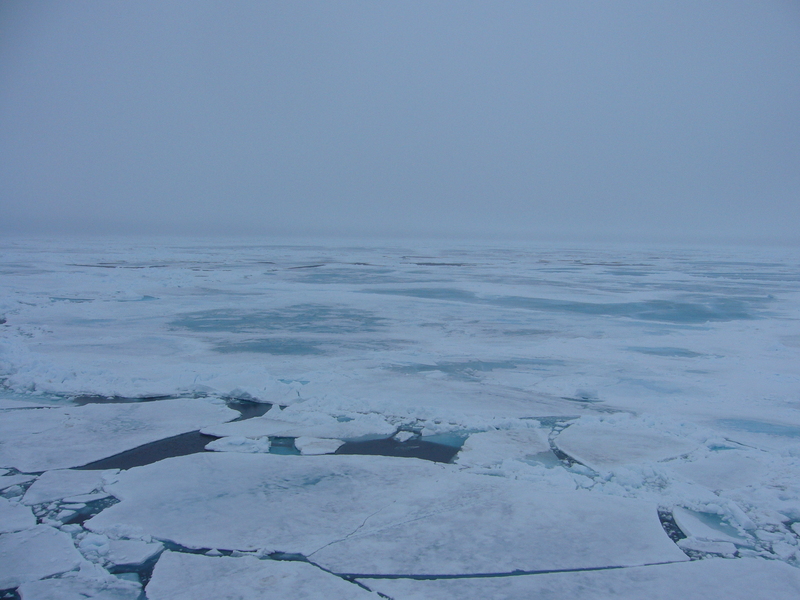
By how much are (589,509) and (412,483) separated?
3.04 ft

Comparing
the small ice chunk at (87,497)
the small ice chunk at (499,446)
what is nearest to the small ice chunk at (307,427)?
the small ice chunk at (499,446)

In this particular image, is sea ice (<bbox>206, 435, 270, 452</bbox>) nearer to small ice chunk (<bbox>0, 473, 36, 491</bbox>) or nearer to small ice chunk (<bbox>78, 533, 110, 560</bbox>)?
small ice chunk (<bbox>0, 473, 36, 491</bbox>)

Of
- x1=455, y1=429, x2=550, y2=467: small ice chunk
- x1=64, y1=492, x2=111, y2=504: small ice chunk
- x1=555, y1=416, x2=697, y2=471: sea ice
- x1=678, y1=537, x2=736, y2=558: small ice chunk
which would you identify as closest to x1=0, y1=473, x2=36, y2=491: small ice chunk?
x1=64, y1=492, x2=111, y2=504: small ice chunk

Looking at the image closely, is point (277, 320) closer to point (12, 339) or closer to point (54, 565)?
point (12, 339)

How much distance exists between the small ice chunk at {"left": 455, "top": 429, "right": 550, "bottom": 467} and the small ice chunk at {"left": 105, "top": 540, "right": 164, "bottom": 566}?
1.74 meters

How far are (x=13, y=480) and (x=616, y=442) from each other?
3616mm

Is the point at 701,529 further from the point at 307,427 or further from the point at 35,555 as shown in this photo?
the point at 35,555

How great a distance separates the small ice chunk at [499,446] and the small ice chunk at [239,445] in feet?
4.14

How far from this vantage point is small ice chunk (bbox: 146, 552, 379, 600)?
209 centimetres

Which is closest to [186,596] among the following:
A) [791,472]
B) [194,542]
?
[194,542]

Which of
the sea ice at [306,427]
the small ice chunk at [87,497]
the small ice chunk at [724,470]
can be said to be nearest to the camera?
the small ice chunk at [87,497]

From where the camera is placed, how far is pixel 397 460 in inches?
133

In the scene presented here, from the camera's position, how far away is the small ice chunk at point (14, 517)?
253 centimetres

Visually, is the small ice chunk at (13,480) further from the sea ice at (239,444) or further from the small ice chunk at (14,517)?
the sea ice at (239,444)
